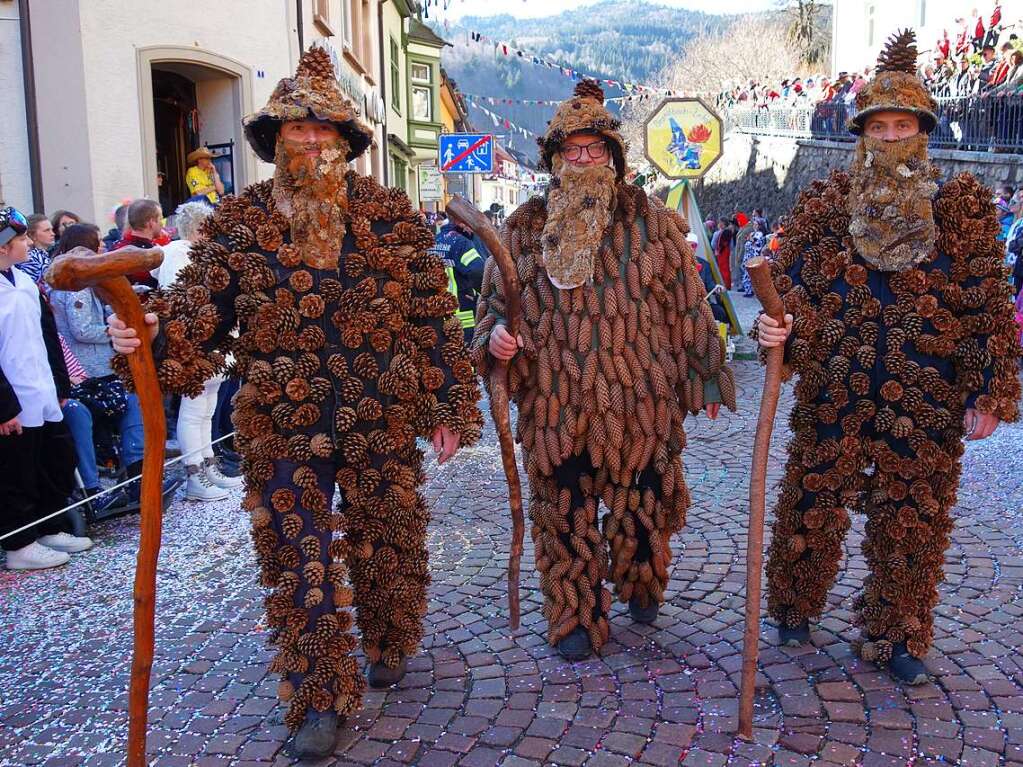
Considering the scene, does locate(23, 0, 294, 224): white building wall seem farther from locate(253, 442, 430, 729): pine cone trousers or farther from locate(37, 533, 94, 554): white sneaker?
locate(253, 442, 430, 729): pine cone trousers

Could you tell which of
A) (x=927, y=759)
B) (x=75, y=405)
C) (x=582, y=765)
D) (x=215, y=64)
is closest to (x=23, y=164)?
(x=215, y=64)

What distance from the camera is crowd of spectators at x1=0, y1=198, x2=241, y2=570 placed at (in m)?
4.76

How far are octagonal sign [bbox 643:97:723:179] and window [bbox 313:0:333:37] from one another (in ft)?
18.6

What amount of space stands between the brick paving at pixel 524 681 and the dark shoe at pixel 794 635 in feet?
0.15

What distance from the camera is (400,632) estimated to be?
132 inches

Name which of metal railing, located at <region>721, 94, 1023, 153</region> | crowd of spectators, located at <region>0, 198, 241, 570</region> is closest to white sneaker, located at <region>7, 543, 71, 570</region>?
crowd of spectators, located at <region>0, 198, 241, 570</region>

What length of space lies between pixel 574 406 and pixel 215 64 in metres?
9.54

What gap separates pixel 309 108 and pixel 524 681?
2209mm

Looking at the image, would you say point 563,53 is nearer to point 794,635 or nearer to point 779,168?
point 779,168

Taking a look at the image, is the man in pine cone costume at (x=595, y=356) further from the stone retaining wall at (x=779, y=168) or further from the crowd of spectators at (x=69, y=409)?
the stone retaining wall at (x=779, y=168)

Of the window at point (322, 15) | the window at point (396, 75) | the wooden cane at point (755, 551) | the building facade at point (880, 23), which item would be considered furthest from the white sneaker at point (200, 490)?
the building facade at point (880, 23)

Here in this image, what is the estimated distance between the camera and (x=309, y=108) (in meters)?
2.98

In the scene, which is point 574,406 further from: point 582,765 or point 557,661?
point 582,765

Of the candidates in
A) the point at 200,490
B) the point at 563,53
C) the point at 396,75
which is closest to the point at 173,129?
the point at 200,490
